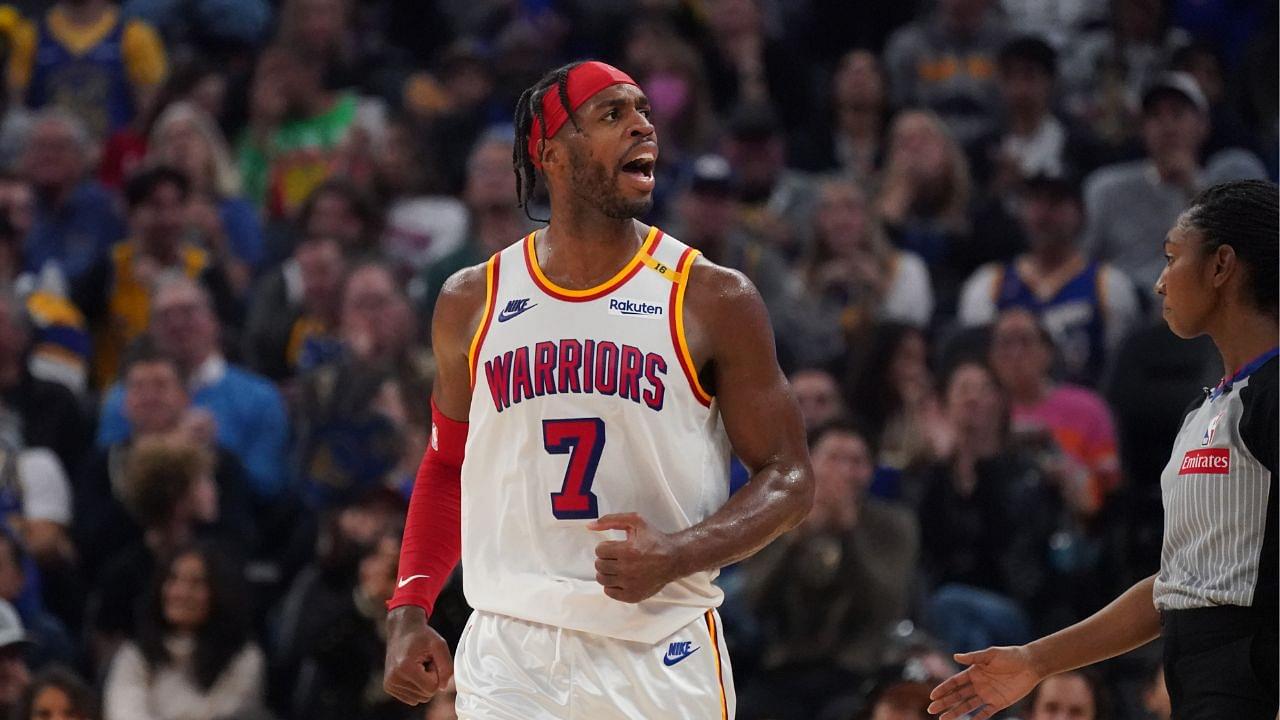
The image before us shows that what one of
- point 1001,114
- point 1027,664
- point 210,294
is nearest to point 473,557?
point 1027,664

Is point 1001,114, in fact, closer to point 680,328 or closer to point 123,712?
point 123,712

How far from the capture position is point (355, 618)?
8.77 m

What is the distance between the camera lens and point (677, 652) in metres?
4.89

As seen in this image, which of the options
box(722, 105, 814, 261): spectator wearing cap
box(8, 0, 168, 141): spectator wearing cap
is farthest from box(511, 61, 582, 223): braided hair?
box(8, 0, 168, 141): spectator wearing cap

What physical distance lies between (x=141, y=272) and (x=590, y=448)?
7.00m

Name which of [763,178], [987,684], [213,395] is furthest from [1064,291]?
[987,684]

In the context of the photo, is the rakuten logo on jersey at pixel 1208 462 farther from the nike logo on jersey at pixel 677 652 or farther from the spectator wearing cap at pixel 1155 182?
the spectator wearing cap at pixel 1155 182

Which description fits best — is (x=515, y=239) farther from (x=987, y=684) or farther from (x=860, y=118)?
(x=987, y=684)

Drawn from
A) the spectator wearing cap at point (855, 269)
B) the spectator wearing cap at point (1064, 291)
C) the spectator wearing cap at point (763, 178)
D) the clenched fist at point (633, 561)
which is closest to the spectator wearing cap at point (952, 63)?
the spectator wearing cap at point (763, 178)

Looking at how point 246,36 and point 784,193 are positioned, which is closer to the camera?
point 784,193

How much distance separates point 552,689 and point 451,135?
8.30 meters

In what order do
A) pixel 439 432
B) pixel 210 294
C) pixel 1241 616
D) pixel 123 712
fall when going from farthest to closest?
pixel 210 294 → pixel 123 712 → pixel 439 432 → pixel 1241 616

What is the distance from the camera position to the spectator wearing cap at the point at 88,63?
13125 millimetres

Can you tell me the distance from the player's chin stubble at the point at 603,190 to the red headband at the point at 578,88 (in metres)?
0.10
